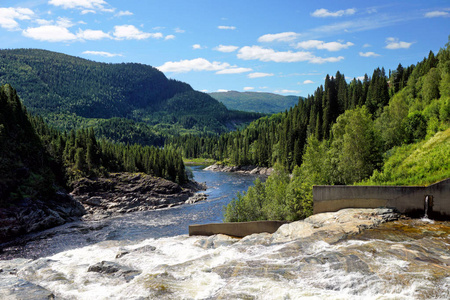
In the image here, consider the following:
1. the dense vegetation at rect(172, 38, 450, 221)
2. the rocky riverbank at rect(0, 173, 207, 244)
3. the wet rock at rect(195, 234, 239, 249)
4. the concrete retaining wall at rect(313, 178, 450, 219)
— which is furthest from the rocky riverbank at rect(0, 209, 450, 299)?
the rocky riverbank at rect(0, 173, 207, 244)

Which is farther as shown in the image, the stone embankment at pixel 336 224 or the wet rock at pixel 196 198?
the wet rock at pixel 196 198

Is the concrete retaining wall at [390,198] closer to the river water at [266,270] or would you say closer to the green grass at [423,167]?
the river water at [266,270]

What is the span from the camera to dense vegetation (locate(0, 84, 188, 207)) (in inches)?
2028

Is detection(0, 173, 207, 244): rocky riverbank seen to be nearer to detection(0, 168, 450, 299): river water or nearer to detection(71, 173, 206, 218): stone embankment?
detection(71, 173, 206, 218): stone embankment

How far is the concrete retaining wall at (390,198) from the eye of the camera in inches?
771

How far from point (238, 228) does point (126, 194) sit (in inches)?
1861

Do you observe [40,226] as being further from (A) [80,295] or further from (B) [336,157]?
(B) [336,157]

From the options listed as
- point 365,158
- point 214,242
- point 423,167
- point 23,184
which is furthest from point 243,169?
point 214,242

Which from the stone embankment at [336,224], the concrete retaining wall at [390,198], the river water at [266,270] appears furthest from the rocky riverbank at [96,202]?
the concrete retaining wall at [390,198]

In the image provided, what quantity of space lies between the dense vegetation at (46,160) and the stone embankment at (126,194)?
13.9 feet

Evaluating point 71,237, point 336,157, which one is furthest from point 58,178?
point 336,157

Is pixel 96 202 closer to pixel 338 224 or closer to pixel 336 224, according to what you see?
pixel 336 224

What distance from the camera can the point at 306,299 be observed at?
1182 centimetres

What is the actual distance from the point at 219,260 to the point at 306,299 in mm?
6888
